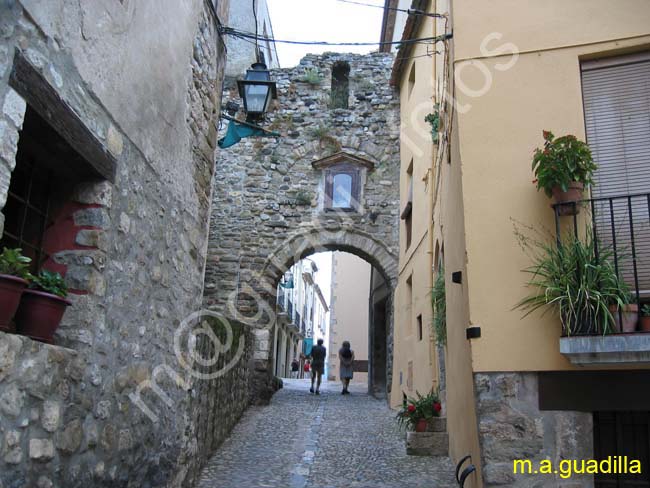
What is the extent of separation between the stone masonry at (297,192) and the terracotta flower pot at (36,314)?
8332 millimetres

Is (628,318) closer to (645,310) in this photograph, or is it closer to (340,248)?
(645,310)

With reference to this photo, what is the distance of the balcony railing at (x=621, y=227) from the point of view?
3.62m

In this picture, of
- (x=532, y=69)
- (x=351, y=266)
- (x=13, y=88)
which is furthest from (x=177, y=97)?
(x=351, y=266)

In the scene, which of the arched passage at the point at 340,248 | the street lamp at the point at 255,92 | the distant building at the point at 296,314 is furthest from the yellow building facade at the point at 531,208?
the distant building at the point at 296,314

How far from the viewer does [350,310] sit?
23.2 metres

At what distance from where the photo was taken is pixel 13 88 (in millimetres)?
2385

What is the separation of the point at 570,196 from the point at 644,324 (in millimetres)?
850

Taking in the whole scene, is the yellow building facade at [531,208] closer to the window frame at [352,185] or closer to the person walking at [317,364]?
the window frame at [352,185]

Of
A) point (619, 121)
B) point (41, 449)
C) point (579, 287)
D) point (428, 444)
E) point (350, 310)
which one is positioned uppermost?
point (350, 310)

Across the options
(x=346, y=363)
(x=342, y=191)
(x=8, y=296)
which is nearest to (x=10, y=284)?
(x=8, y=296)

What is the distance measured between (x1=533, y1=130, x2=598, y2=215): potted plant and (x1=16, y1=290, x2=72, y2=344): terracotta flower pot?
2800mm

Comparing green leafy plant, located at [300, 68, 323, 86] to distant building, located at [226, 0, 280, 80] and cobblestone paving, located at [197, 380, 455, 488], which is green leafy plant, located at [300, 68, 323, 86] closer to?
distant building, located at [226, 0, 280, 80]

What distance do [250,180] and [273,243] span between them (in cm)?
142

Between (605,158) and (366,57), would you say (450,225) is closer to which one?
(605,158)
